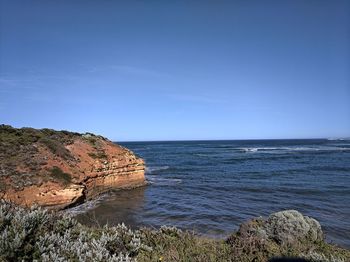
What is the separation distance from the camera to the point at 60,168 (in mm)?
18469

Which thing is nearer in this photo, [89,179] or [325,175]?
[89,179]

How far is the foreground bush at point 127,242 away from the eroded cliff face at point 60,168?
7.01m

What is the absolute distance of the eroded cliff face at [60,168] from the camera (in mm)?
16047

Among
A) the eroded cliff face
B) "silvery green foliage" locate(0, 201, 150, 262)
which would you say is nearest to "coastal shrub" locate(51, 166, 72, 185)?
the eroded cliff face

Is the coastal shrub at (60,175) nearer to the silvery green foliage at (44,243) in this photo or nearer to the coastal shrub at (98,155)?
the coastal shrub at (98,155)

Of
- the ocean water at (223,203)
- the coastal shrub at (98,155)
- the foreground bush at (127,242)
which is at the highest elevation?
the coastal shrub at (98,155)

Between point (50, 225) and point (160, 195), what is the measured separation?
17.8m

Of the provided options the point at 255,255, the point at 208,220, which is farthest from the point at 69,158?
the point at 255,255

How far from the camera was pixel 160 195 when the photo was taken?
23250mm

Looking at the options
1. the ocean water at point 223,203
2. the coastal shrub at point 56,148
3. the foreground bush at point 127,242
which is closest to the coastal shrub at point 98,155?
the coastal shrub at point 56,148

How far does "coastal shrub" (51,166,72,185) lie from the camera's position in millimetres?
17469

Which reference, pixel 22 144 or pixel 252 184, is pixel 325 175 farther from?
pixel 22 144

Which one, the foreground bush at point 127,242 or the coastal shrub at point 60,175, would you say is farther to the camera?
the coastal shrub at point 60,175

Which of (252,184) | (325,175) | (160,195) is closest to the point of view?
(160,195)
